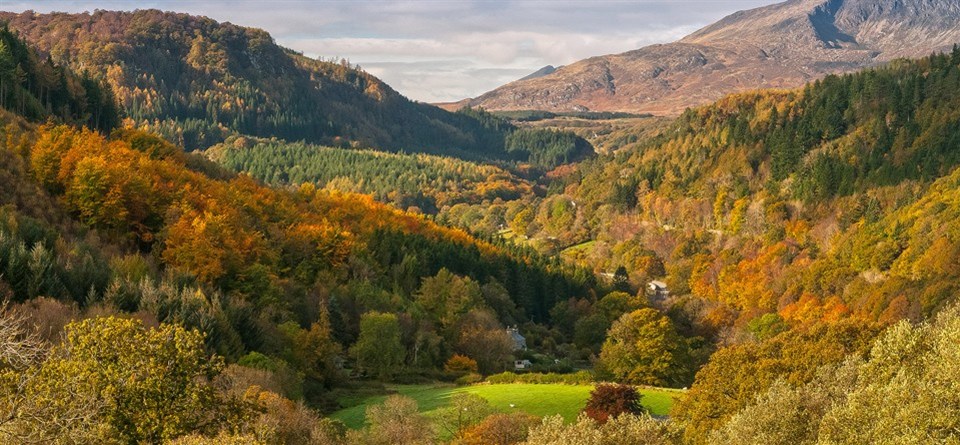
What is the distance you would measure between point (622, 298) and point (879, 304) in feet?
121

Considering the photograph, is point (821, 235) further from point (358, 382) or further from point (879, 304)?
point (358, 382)

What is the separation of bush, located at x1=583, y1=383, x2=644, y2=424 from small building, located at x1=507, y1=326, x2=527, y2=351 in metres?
49.0

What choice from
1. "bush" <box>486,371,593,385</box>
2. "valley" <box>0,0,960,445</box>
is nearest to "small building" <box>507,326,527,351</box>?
"valley" <box>0,0,960,445</box>

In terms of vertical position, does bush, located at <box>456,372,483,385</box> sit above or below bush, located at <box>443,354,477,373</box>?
above

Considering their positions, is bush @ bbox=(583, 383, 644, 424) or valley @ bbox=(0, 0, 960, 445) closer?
valley @ bbox=(0, 0, 960, 445)

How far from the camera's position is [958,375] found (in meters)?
40.0

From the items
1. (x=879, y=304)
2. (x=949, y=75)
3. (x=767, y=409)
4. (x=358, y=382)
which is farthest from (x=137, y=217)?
(x=949, y=75)

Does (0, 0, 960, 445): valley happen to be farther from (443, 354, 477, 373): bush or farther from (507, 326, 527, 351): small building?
(507, 326, 527, 351): small building

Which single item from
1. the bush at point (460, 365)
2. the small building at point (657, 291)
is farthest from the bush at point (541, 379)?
the small building at point (657, 291)

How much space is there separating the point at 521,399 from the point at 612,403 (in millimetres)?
10616

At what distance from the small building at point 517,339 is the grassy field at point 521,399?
33.4 metres

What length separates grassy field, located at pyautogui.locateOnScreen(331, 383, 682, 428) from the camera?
68.4 m

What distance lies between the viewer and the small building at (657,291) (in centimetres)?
18012

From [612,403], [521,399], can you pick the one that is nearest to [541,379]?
[521,399]
